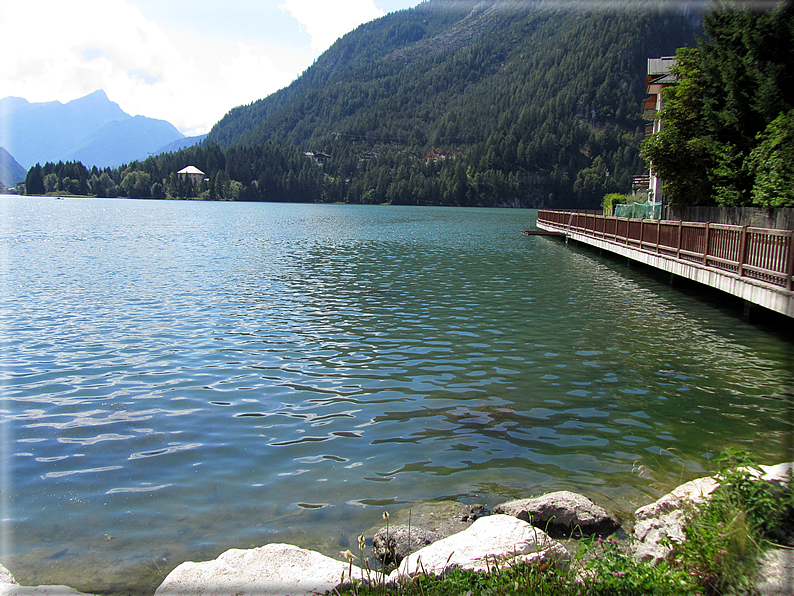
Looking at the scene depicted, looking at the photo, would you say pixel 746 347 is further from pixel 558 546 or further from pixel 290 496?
pixel 290 496

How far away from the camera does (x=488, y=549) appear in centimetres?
472

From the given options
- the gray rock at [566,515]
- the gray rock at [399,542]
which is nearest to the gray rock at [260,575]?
the gray rock at [399,542]

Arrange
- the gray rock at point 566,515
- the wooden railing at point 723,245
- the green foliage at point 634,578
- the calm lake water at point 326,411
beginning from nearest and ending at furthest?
1. the green foliage at point 634,578
2. the gray rock at point 566,515
3. the calm lake water at point 326,411
4. the wooden railing at point 723,245

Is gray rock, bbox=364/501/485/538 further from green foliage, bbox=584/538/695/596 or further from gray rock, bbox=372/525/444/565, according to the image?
green foliage, bbox=584/538/695/596

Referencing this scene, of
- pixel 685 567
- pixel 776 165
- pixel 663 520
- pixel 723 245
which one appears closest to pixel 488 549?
pixel 685 567

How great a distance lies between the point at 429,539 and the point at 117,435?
5395 mm

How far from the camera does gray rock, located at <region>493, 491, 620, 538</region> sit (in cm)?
562

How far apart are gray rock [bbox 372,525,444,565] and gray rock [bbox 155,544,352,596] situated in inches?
21.0

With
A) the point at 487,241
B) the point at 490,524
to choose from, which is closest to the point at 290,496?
the point at 490,524

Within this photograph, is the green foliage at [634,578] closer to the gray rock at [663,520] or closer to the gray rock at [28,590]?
the gray rock at [663,520]

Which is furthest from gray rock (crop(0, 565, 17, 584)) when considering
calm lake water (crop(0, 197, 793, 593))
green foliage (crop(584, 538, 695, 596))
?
green foliage (crop(584, 538, 695, 596))

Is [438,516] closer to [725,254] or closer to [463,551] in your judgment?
[463,551]

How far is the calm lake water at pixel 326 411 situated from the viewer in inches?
239

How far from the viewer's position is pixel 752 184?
28.4m
